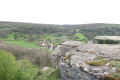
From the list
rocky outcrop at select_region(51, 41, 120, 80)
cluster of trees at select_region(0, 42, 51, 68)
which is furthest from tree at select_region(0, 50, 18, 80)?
cluster of trees at select_region(0, 42, 51, 68)

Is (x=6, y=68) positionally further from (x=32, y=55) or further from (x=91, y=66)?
(x=32, y=55)

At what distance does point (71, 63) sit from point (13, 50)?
5448 cm

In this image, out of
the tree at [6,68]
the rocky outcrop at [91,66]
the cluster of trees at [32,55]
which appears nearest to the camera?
the rocky outcrop at [91,66]

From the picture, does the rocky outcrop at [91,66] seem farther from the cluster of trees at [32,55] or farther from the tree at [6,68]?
the cluster of trees at [32,55]

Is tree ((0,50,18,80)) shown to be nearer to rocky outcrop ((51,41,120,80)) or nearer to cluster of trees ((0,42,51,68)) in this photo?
rocky outcrop ((51,41,120,80))

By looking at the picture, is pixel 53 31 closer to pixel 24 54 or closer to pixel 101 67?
pixel 24 54

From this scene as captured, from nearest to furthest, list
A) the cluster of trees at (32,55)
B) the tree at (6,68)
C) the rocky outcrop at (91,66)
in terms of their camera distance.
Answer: the rocky outcrop at (91,66) < the tree at (6,68) < the cluster of trees at (32,55)

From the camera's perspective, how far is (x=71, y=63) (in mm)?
6973

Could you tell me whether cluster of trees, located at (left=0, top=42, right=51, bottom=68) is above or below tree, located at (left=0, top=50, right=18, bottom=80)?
below

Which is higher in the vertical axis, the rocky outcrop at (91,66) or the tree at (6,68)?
the rocky outcrop at (91,66)

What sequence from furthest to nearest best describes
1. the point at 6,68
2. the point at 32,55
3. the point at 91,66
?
the point at 32,55, the point at 6,68, the point at 91,66

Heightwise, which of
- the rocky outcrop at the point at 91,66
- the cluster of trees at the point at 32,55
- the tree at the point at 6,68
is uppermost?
the rocky outcrop at the point at 91,66

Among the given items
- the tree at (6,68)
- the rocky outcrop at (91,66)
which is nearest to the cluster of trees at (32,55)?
the tree at (6,68)

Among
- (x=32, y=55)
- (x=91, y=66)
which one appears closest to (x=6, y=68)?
(x=91, y=66)
